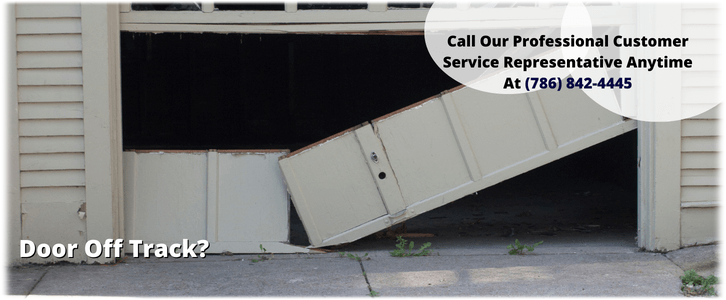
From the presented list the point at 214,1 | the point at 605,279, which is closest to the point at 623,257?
the point at 605,279

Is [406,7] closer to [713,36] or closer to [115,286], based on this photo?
[713,36]

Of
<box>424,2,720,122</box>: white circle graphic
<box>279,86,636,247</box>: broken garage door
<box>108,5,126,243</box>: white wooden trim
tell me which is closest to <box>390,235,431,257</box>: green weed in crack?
<box>279,86,636,247</box>: broken garage door

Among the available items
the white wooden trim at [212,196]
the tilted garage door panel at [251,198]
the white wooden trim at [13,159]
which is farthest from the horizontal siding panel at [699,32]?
the white wooden trim at [13,159]

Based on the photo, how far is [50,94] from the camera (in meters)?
4.96

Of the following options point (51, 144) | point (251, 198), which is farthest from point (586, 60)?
point (51, 144)

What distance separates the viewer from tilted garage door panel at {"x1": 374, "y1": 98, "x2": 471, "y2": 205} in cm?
516

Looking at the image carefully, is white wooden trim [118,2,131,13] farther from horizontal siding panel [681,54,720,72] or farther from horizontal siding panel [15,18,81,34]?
horizontal siding panel [681,54,720,72]

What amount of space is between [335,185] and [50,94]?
249 centimetres

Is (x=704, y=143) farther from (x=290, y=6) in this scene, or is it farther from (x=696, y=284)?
(x=290, y=6)

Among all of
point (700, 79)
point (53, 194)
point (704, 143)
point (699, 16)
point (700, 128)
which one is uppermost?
point (699, 16)

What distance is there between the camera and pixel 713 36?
5.08 metres

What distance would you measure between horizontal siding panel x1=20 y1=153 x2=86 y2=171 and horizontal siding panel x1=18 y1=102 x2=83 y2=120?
0.32 m

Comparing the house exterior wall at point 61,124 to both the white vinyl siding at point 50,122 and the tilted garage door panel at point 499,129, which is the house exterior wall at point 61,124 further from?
the tilted garage door panel at point 499,129

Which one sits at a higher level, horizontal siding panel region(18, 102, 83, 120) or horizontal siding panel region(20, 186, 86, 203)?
horizontal siding panel region(18, 102, 83, 120)
